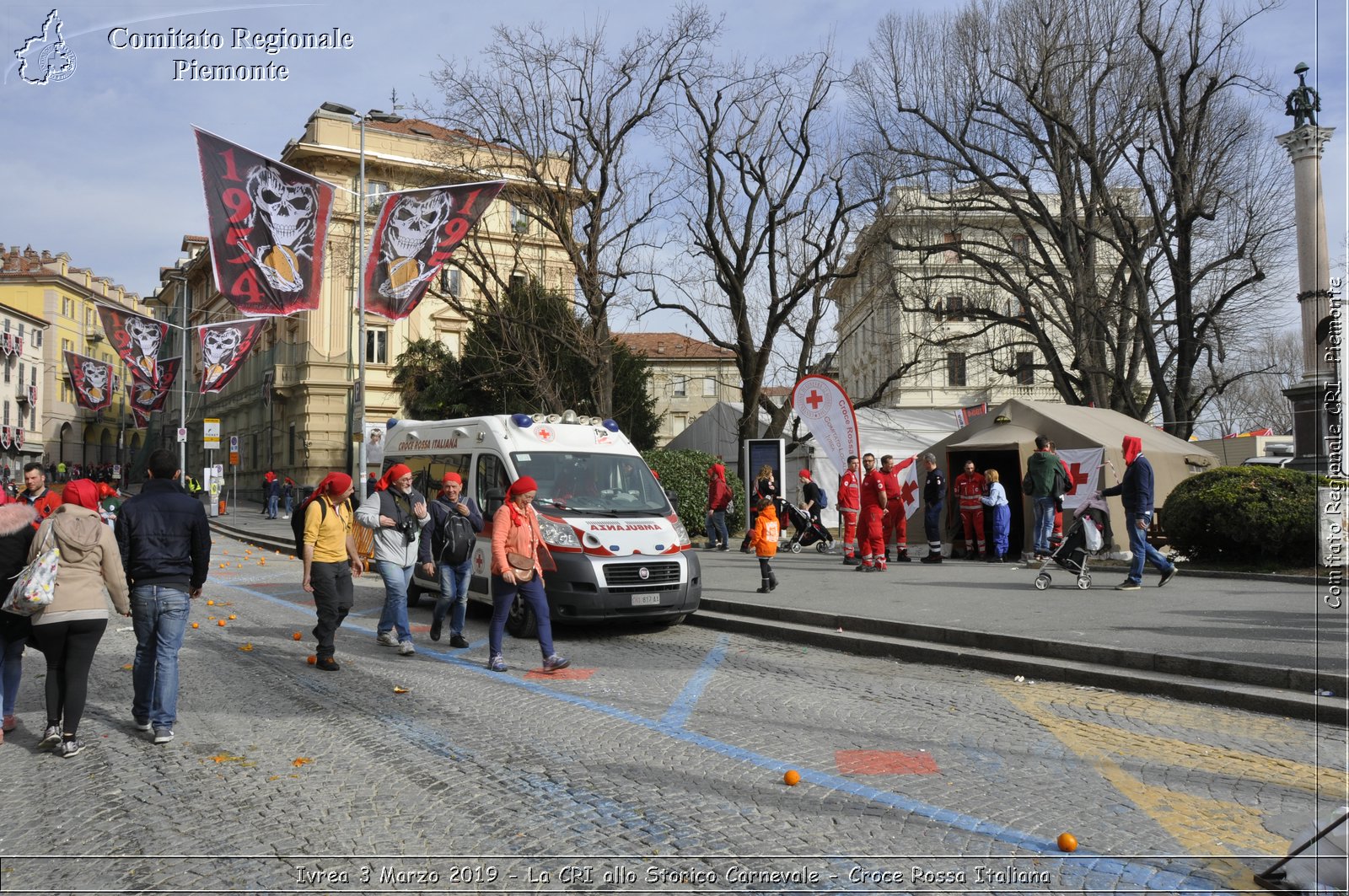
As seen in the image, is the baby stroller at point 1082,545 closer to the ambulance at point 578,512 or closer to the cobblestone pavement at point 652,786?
the cobblestone pavement at point 652,786

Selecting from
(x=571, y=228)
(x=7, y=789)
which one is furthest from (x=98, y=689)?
(x=571, y=228)

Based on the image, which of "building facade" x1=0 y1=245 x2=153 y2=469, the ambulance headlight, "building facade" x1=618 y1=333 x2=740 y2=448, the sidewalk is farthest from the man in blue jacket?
"building facade" x1=618 y1=333 x2=740 y2=448

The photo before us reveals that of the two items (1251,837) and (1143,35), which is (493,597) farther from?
(1143,35)

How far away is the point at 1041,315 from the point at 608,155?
12.8 meters

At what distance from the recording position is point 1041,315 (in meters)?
27.8

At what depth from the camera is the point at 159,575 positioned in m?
6.30

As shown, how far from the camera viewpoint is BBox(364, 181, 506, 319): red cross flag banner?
631 inches

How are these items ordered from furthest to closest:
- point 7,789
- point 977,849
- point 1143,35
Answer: point 1143,35 < point 7,789 < point 977,849

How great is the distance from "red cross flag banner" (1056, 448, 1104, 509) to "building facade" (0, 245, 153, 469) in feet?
106

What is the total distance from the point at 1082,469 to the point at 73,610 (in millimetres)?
15616

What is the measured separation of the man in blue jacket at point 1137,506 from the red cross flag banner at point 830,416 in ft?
21.4

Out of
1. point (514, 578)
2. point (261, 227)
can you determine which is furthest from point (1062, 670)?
point (261, 227)

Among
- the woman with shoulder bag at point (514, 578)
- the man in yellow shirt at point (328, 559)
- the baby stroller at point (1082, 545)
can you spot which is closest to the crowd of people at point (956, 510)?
the baby stroller at point (1082, 545)

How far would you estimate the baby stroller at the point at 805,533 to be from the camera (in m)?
20.3
